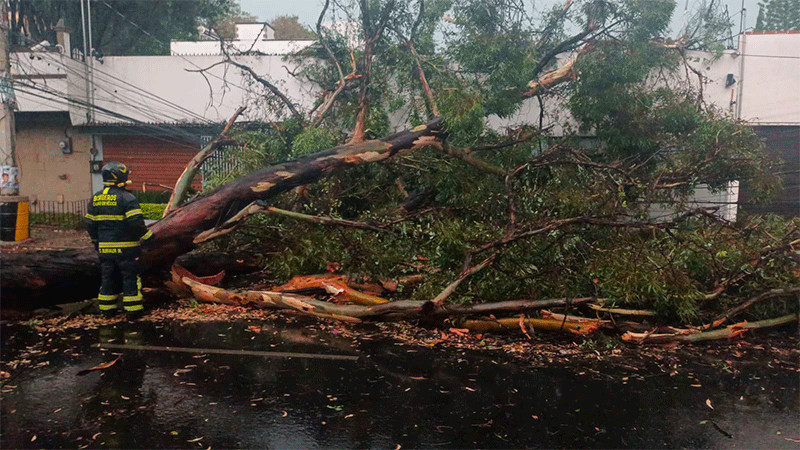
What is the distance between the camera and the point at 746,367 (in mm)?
4582

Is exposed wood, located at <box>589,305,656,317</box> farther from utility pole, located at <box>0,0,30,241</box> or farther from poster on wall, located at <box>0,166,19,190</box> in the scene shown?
poster on wall, located at <box>0,166,19,190</box>

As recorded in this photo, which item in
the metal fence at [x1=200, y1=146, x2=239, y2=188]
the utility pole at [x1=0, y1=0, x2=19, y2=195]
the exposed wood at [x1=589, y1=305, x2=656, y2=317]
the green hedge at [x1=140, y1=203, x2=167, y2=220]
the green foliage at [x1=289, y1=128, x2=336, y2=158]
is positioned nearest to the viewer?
the exposed wood at [x1=589, y1=305, x2=656, y2=317]

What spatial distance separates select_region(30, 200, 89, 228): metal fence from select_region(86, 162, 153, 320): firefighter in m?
8.15

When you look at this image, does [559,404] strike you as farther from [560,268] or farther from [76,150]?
[76,150]

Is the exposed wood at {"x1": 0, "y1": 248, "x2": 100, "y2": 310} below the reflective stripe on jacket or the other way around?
below

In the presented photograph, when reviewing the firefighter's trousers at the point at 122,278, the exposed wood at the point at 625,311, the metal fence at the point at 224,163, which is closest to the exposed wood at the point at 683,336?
the exposed wood at the point at 625,311

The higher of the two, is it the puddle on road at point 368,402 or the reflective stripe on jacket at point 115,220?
the reflective stripe on jacket at point 115,220

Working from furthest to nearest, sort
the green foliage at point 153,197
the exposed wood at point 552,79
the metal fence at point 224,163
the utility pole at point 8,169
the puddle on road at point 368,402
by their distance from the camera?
the green foliage at point 153,197 < the utility pole at point 8,169 < the exposed wood at point 552,79 < the metal fence at point 224,163 < the puddle on road at point 368,402

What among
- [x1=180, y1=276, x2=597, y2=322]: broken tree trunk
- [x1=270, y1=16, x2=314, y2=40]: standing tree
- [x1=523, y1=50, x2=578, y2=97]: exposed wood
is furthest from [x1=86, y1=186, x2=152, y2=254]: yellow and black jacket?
[x1=270, y1=16, x2=314, y2=40]: standing tree

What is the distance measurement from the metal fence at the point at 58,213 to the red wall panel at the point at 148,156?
1.39m

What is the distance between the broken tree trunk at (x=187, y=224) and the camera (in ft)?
17.4

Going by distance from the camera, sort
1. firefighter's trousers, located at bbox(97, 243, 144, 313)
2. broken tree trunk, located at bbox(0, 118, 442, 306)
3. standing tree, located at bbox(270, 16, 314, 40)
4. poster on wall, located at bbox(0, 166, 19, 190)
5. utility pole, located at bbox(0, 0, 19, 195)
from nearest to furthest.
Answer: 1. broken tree trunk, located at bbox(0, 118, 442, 306)
2. firefighter's trousers, located at bbox(97, 243, 144, 313)
3. utility pole, located at bbox(0, 0, 19, 195)
4. poster on wall, located at bbox(0, 166, 19, 190)
5. standing tree, located at bbox(270, 16, 314, 40)

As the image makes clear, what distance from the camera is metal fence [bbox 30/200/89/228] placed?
13.5 metres

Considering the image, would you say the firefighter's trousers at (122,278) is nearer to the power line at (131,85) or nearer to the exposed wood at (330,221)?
the exposed wood at (330,221)
